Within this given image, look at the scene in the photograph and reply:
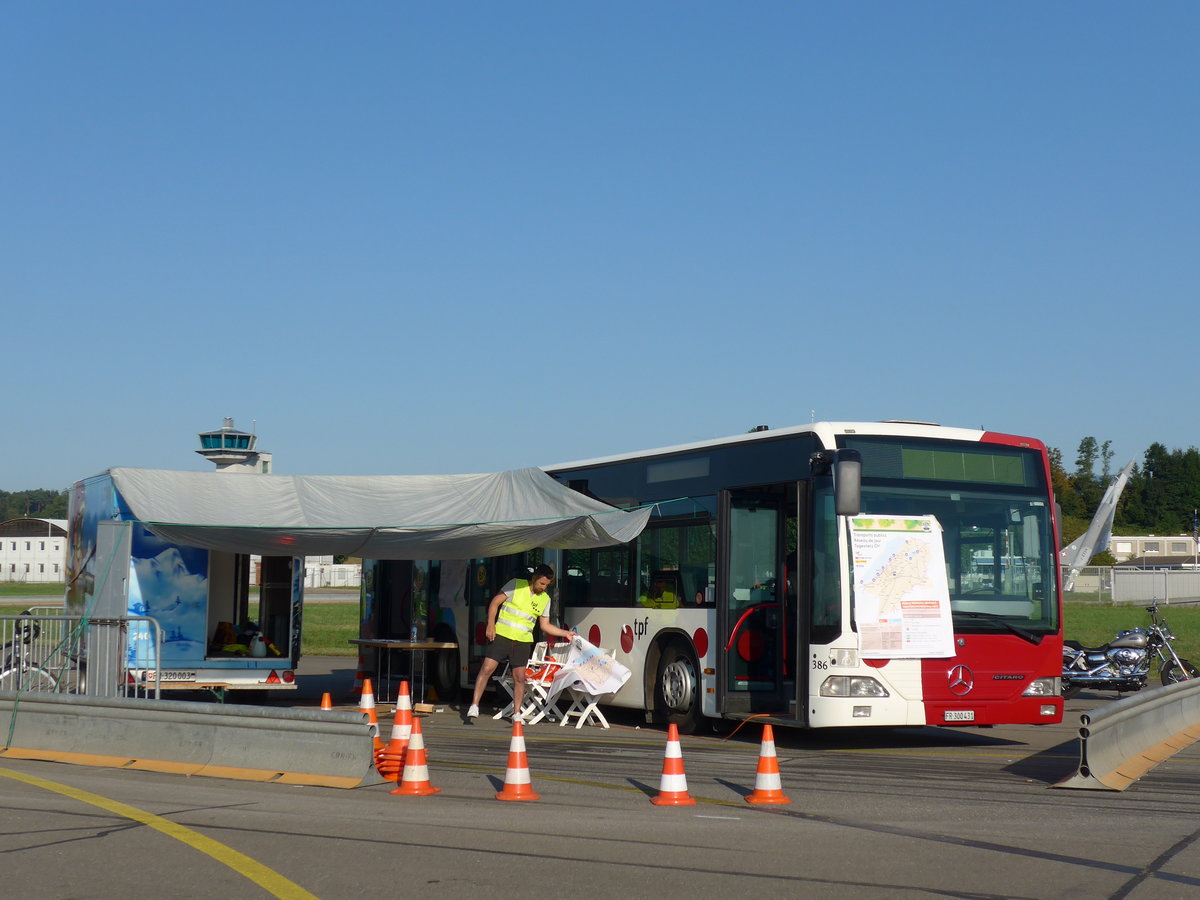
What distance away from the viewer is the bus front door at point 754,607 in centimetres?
1391

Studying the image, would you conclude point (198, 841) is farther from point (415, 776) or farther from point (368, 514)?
point (368, 514)

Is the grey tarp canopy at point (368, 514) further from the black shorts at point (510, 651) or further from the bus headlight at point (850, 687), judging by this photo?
the bus headlight at point (850, 687)

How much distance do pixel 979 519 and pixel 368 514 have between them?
7236 mm

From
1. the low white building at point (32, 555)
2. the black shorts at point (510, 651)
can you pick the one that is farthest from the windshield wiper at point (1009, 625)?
the low white building at point (32, 555)

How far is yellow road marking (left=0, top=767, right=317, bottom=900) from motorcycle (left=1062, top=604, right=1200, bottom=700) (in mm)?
14200

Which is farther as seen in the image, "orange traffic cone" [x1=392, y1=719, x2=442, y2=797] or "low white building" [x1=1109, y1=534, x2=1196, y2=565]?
"low white building" [x1=1109, y1=534, x2=1196, y2=565]

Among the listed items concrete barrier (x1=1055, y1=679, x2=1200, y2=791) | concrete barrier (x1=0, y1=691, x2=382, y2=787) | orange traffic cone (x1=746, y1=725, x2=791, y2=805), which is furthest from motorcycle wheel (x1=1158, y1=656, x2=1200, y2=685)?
concrete barrier (x1=0, y1=691, x2=382, y2=787)

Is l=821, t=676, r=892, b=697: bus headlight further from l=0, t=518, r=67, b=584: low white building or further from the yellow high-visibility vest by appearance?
l=0, t=518, r=67, b=584: low white building

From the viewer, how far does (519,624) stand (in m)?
15.6

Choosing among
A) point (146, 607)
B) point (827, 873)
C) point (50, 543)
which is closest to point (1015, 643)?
point (827, 873)

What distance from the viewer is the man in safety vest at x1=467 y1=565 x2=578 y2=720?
15.6 m

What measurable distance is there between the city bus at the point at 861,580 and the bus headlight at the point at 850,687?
0.04 feet

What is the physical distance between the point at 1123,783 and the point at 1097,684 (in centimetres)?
979

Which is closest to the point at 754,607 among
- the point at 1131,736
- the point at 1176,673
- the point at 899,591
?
the point at 899,591
